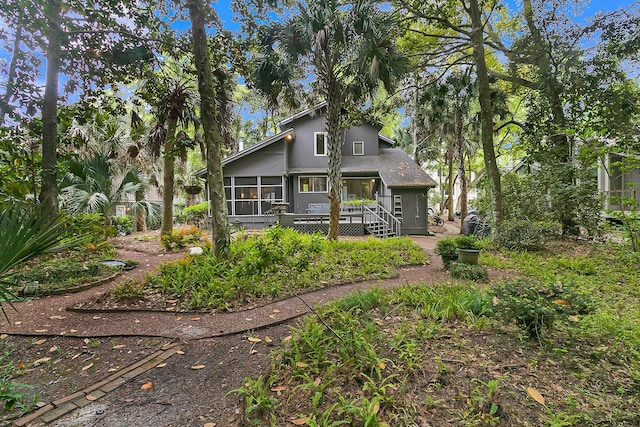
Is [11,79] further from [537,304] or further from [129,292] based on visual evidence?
[537,304]

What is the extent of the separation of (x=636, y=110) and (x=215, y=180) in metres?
11.5

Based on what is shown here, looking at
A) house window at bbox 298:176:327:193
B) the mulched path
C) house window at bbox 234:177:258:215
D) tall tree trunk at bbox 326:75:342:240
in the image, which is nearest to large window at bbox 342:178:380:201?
house window at bbox 298:176:327:193

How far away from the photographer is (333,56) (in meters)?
9.32

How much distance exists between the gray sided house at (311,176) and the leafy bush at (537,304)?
1207 centimetres

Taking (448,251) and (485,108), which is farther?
(485,108)

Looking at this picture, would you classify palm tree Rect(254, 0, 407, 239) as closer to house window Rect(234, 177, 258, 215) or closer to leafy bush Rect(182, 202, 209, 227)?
house window Rect(234, 177, 258, 215)

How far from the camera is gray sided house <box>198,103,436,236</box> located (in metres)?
15.5

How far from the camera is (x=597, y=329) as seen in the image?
10.7ft

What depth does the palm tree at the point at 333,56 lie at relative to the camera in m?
8.58

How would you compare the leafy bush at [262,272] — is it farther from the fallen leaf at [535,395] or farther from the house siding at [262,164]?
the house siding at [262,164]

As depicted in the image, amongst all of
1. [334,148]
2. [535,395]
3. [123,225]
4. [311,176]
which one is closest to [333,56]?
[334,148]

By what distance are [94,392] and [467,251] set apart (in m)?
7.10

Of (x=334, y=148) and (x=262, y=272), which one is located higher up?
(x=334, y=148)

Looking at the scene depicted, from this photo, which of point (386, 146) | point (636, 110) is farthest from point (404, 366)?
point (386, 146)
